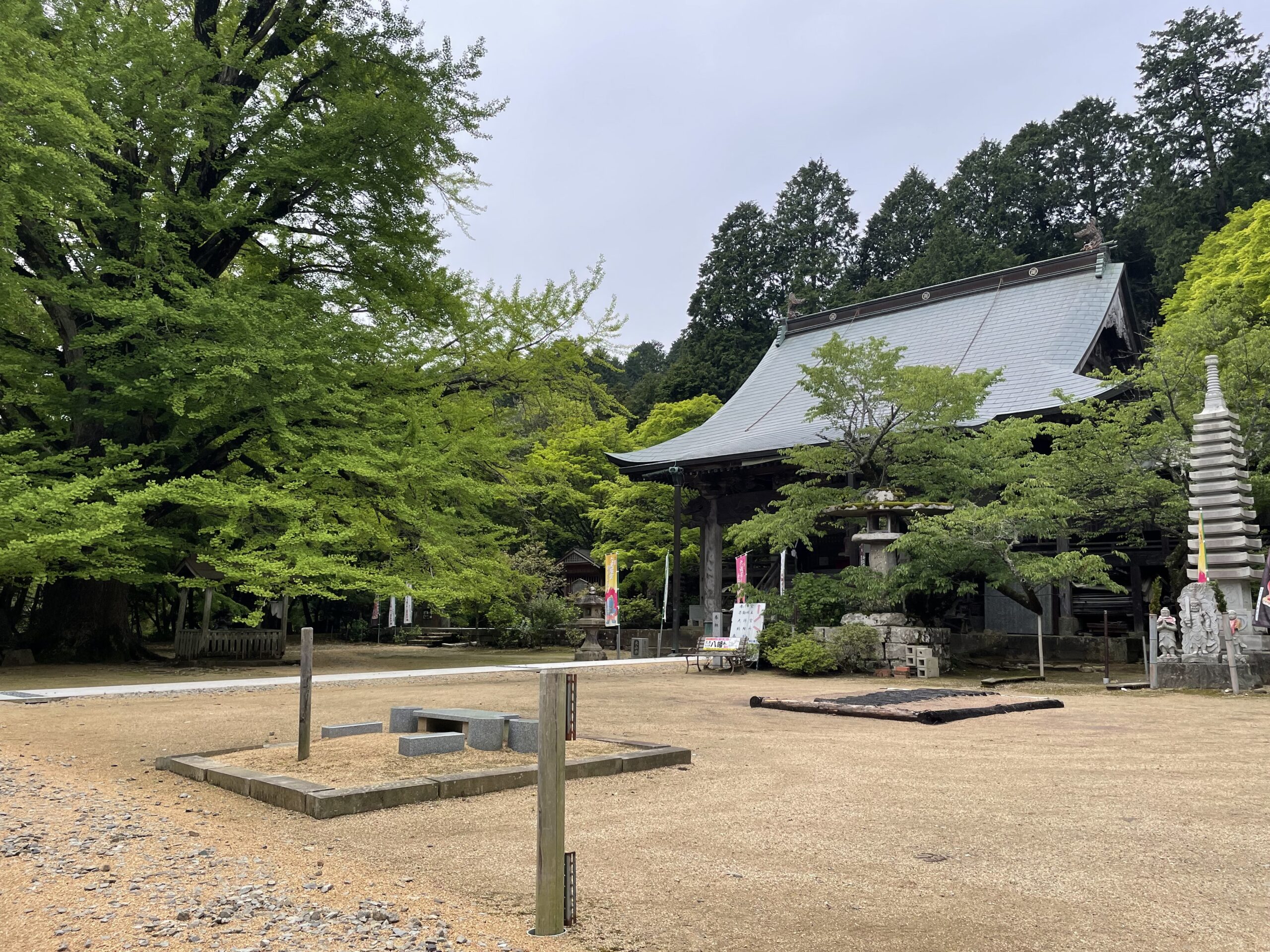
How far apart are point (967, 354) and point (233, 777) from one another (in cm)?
2088

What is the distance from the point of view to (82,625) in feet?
51.5

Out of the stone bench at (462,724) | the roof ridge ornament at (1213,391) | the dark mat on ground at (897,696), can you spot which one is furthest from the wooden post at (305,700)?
the roof ridge ornament at (1213,391)

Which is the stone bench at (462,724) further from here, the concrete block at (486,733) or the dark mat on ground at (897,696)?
the dark mat on ground at (897,696)

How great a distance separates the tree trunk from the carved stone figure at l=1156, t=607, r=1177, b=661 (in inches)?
665

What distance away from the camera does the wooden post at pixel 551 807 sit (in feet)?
10.1

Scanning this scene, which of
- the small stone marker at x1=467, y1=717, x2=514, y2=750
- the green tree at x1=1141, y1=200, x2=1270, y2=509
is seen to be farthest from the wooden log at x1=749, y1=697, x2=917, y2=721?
the green tree at x1=1141, y1=200, x2=1270, y2=509

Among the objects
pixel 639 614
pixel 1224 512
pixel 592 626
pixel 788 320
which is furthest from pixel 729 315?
pixel 1224 512

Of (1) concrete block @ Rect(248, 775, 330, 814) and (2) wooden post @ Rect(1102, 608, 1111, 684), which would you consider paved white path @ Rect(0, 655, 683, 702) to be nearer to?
(1) concrete block @ Rect(248, 775, 330, 814)

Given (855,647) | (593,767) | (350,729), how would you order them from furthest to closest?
(855,647), (350,729), (593,767)

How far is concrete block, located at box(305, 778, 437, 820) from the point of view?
4.70m

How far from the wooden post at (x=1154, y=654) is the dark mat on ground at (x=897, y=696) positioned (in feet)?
9.74

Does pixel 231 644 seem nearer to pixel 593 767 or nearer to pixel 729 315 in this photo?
pixel 593 767

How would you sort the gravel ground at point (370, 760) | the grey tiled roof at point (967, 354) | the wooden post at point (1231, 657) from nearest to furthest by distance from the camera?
the gravel ground at point (370, 760), the wooden post at point (1231, 657), the grey tiled roof at point (967, 354)

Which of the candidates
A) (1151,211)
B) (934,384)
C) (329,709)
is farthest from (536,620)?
(1151,211)
